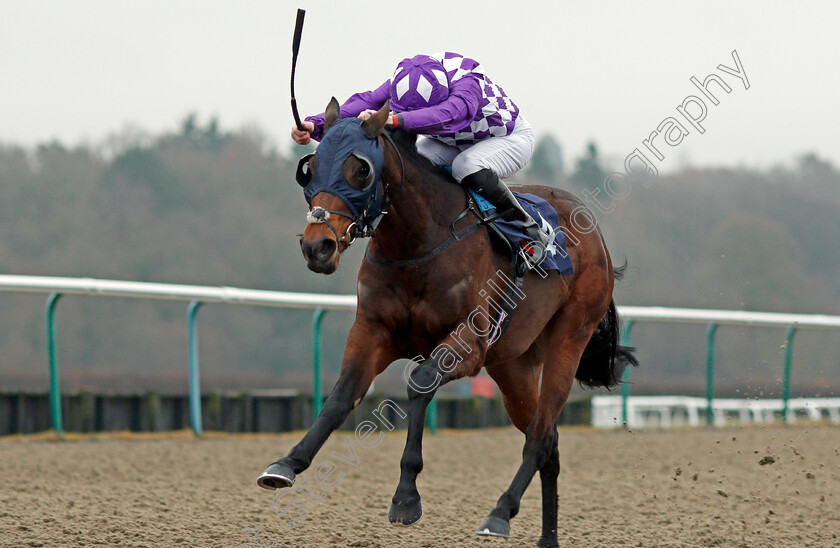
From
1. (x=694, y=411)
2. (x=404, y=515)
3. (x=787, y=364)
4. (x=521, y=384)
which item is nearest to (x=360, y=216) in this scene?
(x=404, y=515)

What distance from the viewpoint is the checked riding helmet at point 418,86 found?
447cm

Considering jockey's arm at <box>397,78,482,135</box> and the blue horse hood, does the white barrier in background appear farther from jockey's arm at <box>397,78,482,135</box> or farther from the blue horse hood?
the blue horse hood

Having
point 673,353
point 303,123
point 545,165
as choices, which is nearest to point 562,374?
point 303,123

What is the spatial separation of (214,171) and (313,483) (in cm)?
3540

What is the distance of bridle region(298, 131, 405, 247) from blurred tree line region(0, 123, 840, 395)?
89.8ft

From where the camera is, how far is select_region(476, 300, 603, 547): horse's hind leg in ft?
14.3

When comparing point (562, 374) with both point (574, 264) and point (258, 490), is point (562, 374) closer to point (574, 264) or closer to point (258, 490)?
point (574, 264)

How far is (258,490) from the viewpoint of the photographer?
6.21 meters

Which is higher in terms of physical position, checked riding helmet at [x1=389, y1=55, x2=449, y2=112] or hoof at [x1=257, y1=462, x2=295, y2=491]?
checked riding helmet at [x1=389, y1=55, x2=449, y2=112]

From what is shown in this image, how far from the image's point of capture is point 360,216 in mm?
3965

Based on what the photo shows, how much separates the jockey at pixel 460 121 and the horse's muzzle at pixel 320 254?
25.0 inches

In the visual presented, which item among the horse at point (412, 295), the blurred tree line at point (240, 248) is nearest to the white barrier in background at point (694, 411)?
the horse at point (412, 295)

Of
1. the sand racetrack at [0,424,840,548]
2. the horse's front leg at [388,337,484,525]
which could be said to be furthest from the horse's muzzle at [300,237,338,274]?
the sand racetrack at [0,424,840,548]

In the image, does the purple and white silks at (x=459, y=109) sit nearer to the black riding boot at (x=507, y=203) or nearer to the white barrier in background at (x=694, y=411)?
the black riding boot at (x=507, y=203)
